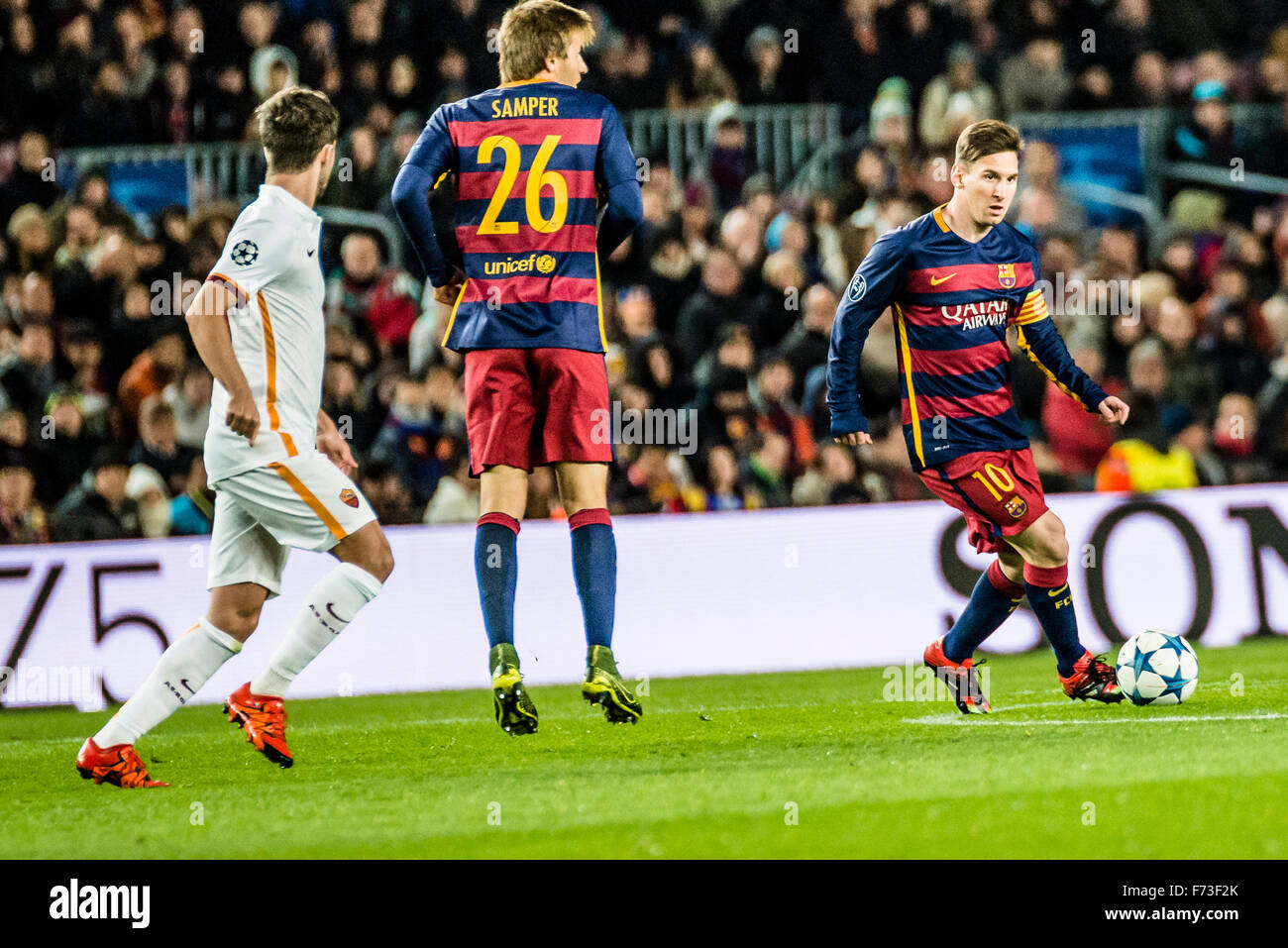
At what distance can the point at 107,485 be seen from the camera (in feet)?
34.6

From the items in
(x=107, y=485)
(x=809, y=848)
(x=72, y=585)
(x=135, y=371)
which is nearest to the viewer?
(x=809, y=848)

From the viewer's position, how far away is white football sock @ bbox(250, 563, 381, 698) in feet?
19.0

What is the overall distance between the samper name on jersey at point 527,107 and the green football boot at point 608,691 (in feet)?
6.32

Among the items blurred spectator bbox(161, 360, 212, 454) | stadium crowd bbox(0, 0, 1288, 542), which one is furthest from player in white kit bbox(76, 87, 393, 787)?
blurred spectator bbox(161, 360, 212, 454)

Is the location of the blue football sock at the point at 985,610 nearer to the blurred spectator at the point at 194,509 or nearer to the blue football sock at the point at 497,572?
the blue football sock at the point at 497,572

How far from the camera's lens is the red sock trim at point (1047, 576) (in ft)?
22.2

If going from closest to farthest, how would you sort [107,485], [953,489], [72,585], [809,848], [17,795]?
[809,848] → [17,795] → [953,489] → [72,585] → [107,485]

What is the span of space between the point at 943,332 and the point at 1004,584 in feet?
3.39

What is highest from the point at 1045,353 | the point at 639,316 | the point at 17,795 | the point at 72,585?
the point at 639,316

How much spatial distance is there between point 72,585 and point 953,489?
519 centimetres

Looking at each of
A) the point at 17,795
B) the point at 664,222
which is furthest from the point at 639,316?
the point at 17,795

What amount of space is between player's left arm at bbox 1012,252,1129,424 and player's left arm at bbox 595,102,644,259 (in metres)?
1.74

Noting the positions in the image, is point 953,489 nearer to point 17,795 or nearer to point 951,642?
point 951,642

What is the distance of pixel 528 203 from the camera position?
20.2ft
